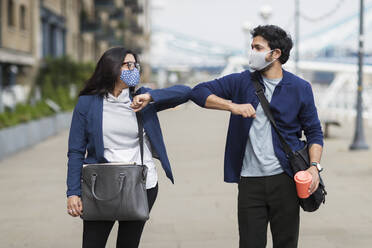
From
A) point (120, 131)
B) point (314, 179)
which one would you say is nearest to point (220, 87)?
point (120, 131)

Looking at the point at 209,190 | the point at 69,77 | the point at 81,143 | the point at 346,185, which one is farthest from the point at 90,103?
the point at 69,77

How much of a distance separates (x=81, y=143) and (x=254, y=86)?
1.01 metres

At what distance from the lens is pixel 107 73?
13.0 feet

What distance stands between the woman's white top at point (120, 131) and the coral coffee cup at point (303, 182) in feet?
2.70

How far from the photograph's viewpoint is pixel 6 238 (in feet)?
22.7

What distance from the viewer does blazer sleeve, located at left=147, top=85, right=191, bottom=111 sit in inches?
157

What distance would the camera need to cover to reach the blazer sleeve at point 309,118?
4.09 metres

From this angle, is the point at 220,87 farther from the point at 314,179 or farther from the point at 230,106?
the point at 314,179

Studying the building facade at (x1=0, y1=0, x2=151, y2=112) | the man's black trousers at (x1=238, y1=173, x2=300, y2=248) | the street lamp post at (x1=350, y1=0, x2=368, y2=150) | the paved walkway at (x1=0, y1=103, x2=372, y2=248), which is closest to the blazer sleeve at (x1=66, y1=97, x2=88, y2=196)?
the man's black trousers at (x1=238, y1=173, x2=300, y2=248)

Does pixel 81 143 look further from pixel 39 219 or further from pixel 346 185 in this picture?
pixel 346 185

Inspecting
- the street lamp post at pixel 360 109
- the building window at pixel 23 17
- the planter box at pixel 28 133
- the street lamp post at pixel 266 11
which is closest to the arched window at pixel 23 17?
the building window at pixel 23 17

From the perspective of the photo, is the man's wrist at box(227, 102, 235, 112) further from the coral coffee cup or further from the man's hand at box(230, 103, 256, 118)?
the coral coffee cup

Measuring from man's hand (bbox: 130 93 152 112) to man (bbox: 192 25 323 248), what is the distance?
327 millimetres

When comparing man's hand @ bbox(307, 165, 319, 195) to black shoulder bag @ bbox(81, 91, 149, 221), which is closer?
black shoulder bag @ bbox(81, 91, 149, 221)
